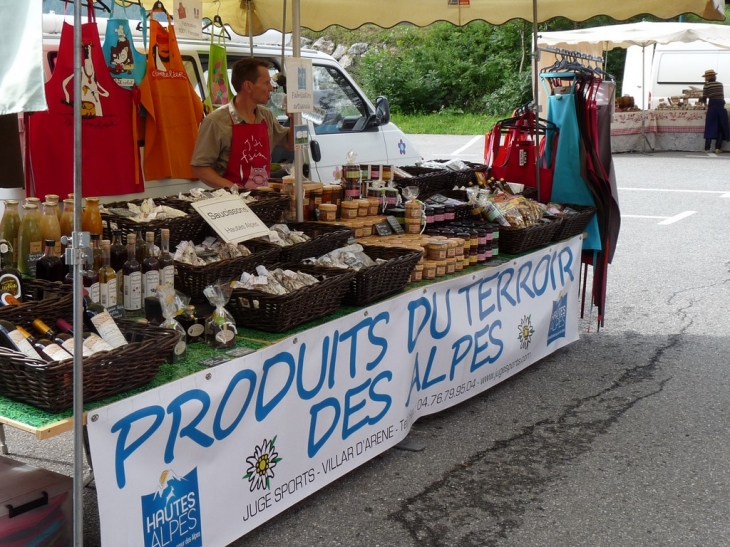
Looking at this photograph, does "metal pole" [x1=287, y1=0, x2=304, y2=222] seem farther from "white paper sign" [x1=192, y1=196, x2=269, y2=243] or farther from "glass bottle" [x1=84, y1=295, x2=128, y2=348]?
"glass bottle" [x1=84, y1=295, x2=128, y2=348]

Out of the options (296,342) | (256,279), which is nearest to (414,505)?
(296,342)

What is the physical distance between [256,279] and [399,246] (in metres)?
1.04

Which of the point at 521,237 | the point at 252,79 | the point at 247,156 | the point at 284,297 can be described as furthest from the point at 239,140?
the point at 284,297

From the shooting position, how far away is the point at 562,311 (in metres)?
5.43

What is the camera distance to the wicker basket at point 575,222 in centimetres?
528

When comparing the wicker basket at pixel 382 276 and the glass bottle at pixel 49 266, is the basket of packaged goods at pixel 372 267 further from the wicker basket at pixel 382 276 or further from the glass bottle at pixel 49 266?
the glass bottle at pixel 49 266

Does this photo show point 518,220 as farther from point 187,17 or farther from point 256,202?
point 187,17

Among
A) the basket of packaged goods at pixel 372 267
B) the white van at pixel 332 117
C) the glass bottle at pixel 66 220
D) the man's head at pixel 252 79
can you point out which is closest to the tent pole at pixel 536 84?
the white van at pixel 332 117

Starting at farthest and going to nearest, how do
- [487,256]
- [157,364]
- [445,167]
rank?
1. [445,167]
2. [487,256]
3. [157,364]

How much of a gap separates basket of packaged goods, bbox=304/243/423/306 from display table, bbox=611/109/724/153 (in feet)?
49.2

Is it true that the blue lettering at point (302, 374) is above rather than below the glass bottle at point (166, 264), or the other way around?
below

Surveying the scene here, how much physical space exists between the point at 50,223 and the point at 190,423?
1.24 m

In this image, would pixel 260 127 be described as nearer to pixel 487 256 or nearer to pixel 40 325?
pixel 487 256

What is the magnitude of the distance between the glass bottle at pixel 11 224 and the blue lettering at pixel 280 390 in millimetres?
1223
